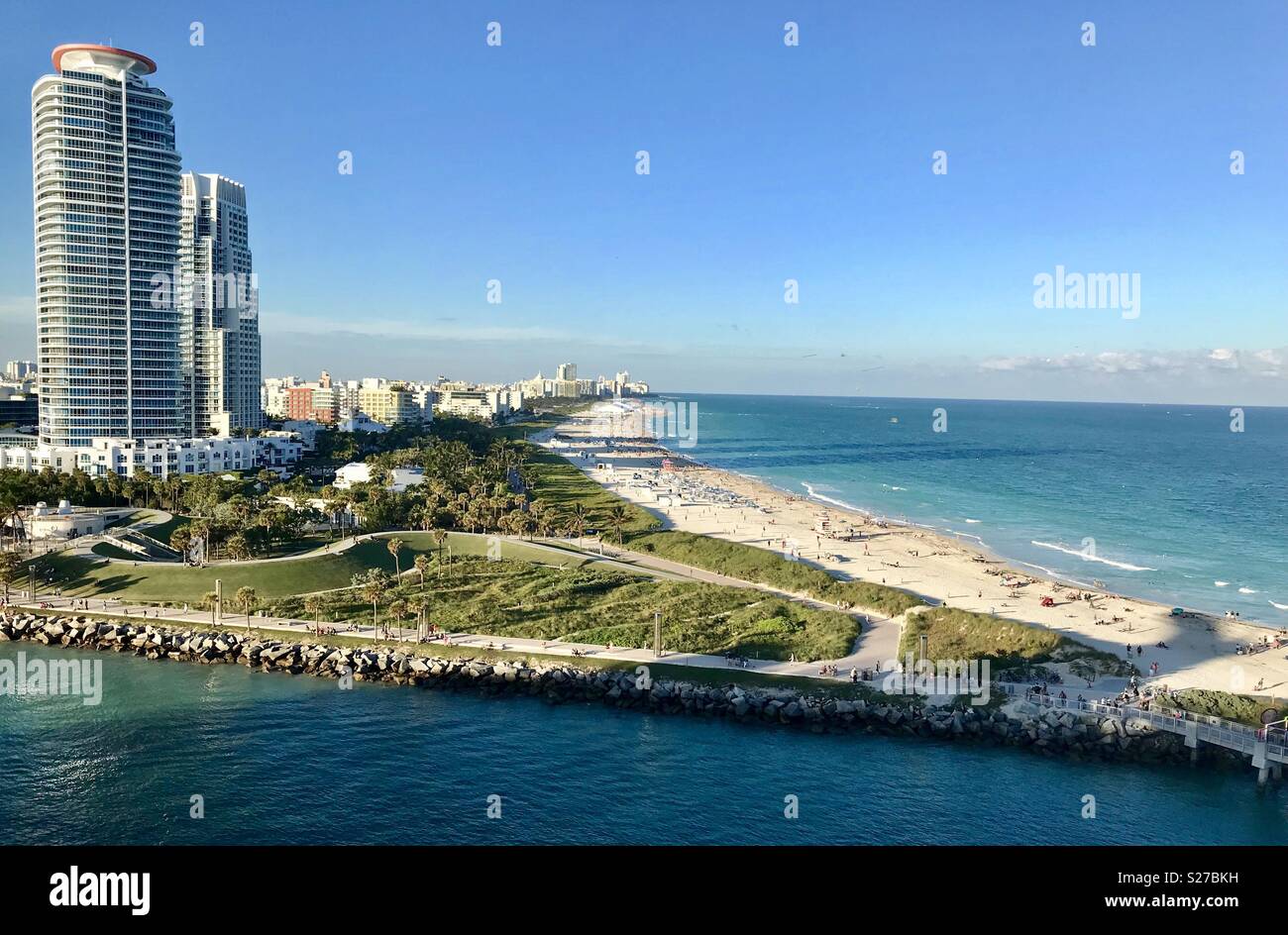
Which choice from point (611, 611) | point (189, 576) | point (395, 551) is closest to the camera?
point (611, 611)

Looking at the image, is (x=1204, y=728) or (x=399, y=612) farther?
(x=399, y=612)

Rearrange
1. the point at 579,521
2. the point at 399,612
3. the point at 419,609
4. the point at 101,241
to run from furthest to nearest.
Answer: the point at 101,241
the point at 579,521
the point at 419,609
the point at 399,612

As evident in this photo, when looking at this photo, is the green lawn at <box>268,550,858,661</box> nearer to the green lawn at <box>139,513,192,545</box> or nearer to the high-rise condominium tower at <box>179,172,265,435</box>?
the green lawn at <box>139,513,192,545</box>

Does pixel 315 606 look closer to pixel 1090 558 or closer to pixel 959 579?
pixel 959 579

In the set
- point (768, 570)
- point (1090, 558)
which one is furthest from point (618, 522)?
point (1090, 558)

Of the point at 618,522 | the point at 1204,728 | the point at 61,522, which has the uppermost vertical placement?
the point at 61,522

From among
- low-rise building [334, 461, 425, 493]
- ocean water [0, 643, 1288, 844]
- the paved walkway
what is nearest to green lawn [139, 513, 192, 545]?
the paved walkway
